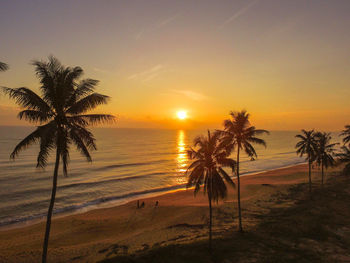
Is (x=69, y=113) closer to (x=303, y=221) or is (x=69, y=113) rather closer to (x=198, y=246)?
(x=198, y=246)

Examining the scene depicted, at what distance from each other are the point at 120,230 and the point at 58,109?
19913 millimetres

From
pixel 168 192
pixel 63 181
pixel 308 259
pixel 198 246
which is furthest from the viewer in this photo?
pixel 63 181

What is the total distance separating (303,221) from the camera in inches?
878

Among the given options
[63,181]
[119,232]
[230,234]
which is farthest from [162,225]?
[63,181]

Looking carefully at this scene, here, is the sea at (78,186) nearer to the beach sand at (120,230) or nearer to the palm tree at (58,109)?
the beach sand at (120,230)

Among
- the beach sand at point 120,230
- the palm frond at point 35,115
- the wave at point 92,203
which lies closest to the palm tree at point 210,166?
the beach sand at point 120,230

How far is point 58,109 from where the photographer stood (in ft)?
41.2

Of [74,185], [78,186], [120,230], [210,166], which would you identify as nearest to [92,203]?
[78,186]

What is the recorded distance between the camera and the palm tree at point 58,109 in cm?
1186

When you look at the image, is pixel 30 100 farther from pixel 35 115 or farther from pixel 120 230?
pixel 120 230

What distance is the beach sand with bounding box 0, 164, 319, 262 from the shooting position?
20.1 m

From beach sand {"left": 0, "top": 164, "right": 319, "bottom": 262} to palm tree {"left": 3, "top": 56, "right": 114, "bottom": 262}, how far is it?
12050mm

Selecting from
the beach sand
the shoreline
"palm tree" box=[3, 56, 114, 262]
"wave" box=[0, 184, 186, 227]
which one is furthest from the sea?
"palm tree" box=[3, 56, 114, 262]

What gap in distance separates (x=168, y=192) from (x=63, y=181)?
26589 millimetres
